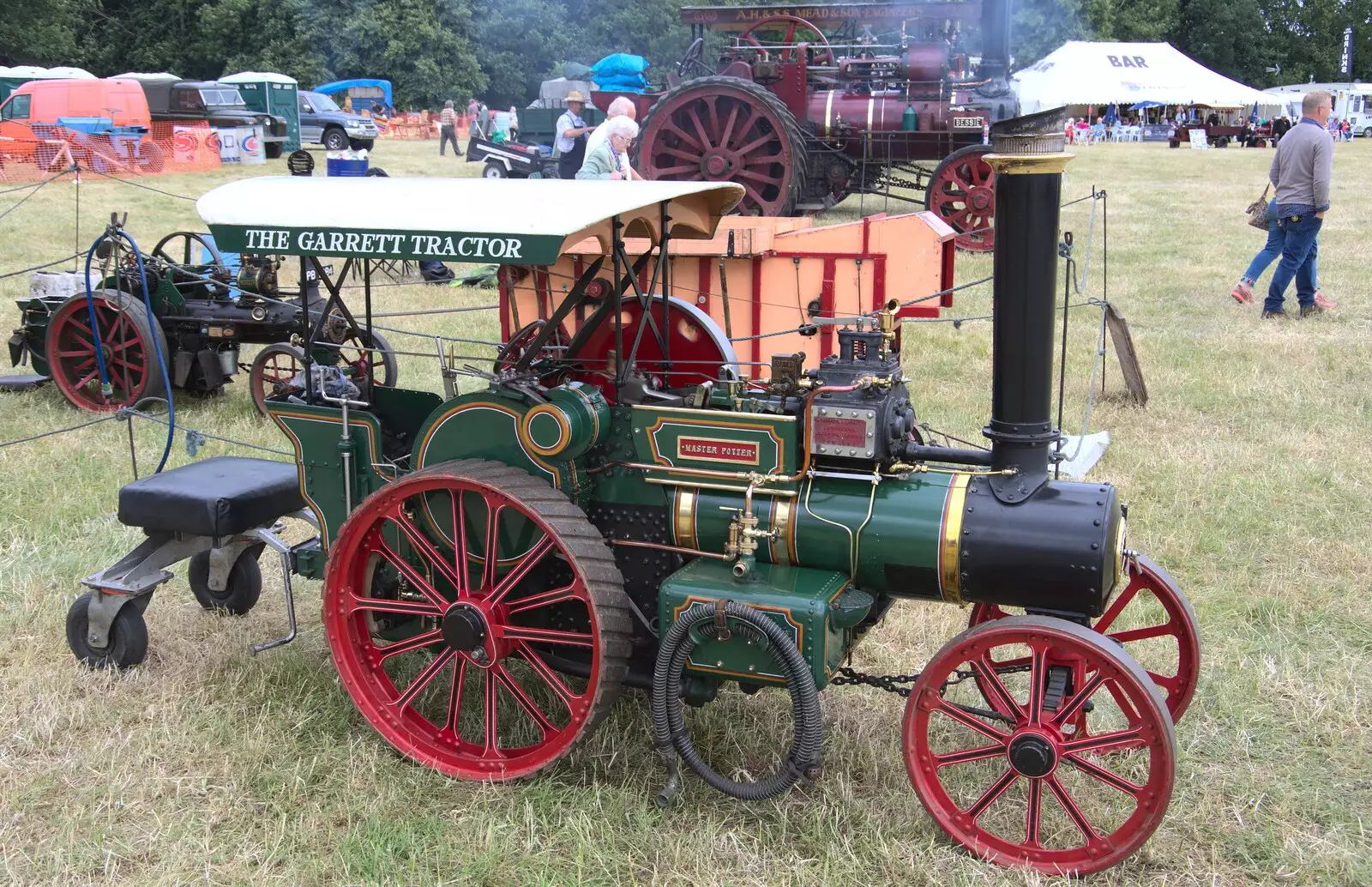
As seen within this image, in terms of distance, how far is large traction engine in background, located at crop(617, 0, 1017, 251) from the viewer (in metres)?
13.0

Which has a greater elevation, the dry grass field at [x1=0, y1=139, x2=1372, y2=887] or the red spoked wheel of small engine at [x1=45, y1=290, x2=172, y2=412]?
the red spoked wheel of small engine at [x1=45, y1=290, x2=172, y2=412]

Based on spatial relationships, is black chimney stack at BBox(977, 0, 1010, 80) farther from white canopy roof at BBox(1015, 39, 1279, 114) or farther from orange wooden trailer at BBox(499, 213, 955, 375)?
white canopy roof at BBox(1015, 39, 1279, 114)

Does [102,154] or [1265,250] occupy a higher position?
[102,154]

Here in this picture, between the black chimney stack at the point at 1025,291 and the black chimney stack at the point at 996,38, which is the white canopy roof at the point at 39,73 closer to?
the black chimney stack at the point at 996,38

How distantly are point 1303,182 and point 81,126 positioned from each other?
19.0m

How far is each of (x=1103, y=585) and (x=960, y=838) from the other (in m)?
0.75

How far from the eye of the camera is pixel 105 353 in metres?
7.25

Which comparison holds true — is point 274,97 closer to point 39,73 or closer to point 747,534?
point 39,73

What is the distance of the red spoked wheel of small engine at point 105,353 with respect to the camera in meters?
7.14

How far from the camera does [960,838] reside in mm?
3049

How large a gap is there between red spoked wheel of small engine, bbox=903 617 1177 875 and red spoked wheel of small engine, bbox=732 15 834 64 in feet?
38.9

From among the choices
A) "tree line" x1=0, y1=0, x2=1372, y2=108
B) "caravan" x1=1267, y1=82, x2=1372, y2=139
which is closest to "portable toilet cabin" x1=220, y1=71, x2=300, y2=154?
"tree line" x1=0, y1=0, x2=1372, y2=108

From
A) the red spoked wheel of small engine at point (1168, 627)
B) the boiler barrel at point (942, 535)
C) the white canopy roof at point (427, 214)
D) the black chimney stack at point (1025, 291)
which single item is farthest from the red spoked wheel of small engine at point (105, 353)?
the black chimney stack at point (1025, 291)

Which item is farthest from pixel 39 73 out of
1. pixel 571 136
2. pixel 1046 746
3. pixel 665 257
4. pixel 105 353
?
pixel 1046 746
